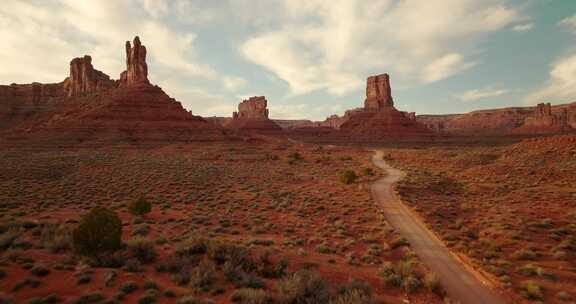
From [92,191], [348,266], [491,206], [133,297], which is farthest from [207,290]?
[92,191]

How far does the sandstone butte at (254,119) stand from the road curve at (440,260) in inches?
4904

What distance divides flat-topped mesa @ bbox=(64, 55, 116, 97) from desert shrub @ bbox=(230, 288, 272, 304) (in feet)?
384

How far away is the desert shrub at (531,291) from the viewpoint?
360 inches

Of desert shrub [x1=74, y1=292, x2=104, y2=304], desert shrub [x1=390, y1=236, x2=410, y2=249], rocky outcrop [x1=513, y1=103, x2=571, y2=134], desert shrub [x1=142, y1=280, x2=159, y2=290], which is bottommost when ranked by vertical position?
desert shrub [x1=390, y1=236, x2=410, y2=249]

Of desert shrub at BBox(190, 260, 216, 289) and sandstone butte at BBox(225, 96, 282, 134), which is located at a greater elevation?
sandstone butte at BBox(225, 96, 282, 134)

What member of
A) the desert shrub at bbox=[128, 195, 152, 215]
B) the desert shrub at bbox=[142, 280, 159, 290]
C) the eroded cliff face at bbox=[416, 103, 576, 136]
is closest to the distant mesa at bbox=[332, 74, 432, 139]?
the eroded cliff face at bbox=[416, 103, 576, 136]

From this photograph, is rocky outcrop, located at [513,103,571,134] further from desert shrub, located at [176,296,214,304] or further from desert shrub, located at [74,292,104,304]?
desert shrub, located at [74,292,104,304]

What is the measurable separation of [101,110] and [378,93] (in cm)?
12398

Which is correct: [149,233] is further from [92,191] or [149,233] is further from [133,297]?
[92,191]

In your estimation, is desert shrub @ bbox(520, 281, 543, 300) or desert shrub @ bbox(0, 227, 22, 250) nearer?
desert shrub @ bbox(520, 281, 543, 300)

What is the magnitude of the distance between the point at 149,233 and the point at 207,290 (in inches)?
344

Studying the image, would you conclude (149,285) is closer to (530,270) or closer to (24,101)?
(530,270)

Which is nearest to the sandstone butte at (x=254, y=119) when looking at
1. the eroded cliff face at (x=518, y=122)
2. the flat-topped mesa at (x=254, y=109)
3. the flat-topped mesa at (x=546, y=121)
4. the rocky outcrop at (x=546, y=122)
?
the flat-topped mesa at (x=254, y=109)

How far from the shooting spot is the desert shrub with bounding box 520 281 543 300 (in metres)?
9.13
